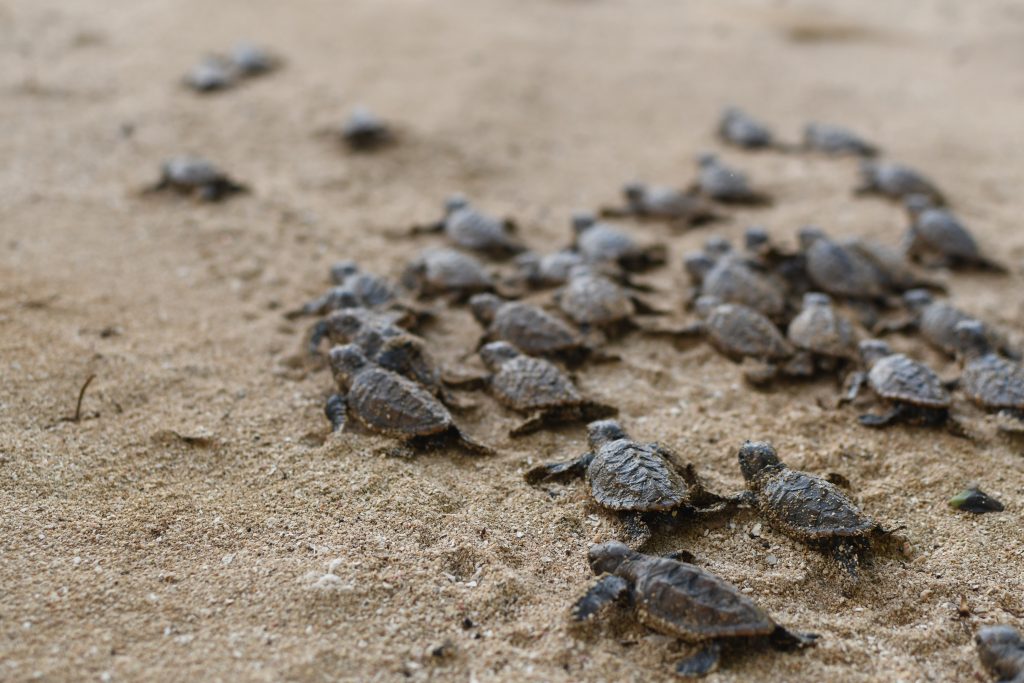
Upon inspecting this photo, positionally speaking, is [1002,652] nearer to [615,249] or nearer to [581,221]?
[615,249]

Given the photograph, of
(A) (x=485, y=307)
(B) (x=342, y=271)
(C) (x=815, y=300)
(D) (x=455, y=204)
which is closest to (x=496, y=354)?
(A) (x=485, y=307)

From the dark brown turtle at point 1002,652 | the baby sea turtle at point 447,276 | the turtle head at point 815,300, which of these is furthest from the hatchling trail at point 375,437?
the turtle head at point 815,300

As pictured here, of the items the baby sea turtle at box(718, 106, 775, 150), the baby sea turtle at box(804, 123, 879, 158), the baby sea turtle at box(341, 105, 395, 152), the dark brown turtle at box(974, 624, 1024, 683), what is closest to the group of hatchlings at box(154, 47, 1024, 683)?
the dark brown turtle at box(974, 624, 1024, 683)

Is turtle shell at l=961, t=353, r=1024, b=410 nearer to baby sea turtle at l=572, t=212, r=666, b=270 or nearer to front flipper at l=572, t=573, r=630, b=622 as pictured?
baby sea turtle at l=572, t=212, r=666, b=270

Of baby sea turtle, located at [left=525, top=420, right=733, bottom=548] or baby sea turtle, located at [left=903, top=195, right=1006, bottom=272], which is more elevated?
baby sea turtle, located at [left=903, top=195, right=1006, bottom=272]

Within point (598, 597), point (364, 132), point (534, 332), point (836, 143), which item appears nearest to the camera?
point (598, 597)

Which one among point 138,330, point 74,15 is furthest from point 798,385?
point 74,15

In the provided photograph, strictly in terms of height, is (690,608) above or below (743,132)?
below

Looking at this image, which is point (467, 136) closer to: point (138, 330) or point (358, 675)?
point (138, 330)

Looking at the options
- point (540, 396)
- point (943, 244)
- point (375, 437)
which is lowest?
point (375, 437)
